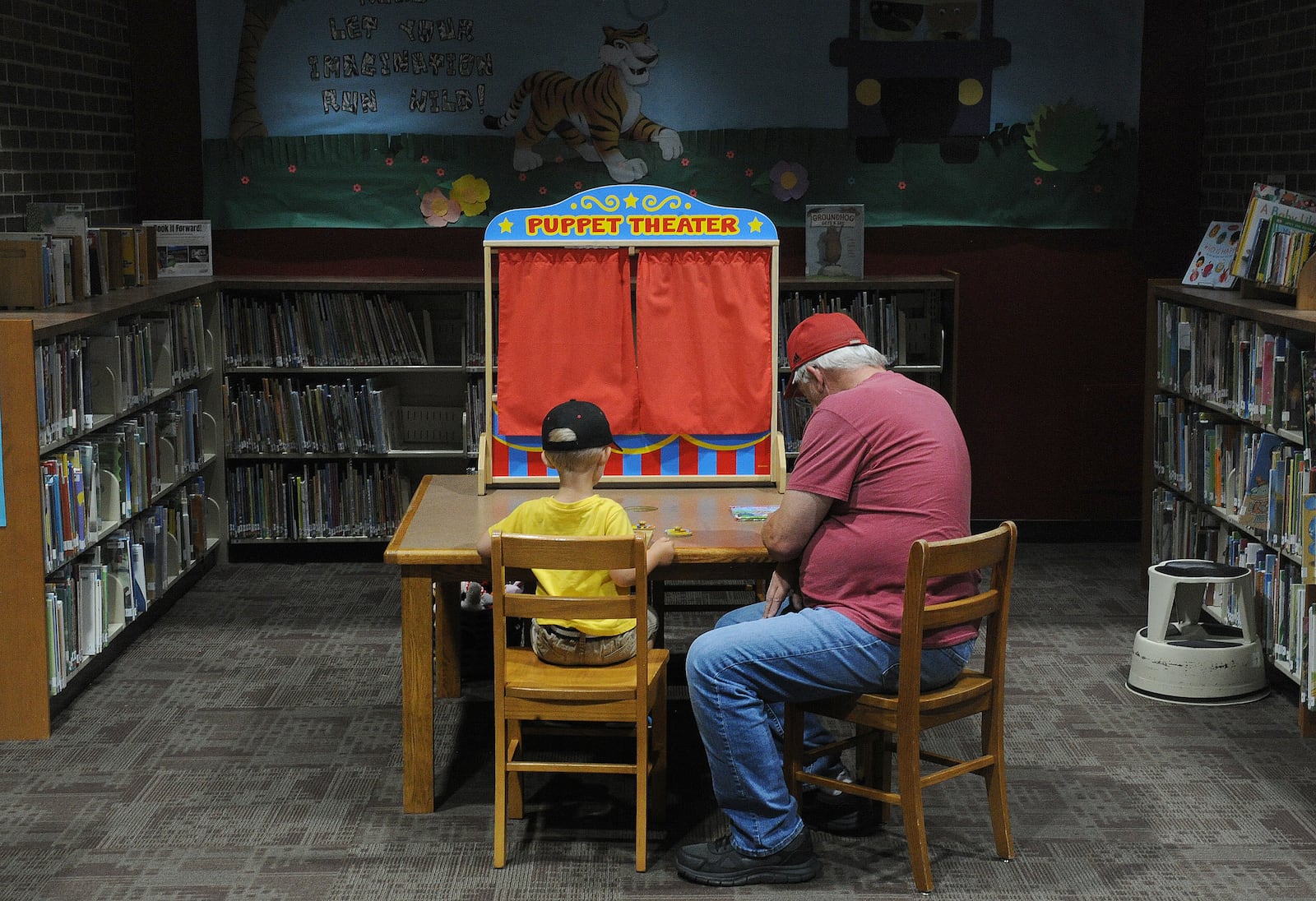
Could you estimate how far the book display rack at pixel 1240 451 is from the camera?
4.71m

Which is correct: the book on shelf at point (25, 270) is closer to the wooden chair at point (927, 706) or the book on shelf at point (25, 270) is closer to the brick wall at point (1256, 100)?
the wooden chair at point (927, 706)

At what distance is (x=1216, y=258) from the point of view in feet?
19.5

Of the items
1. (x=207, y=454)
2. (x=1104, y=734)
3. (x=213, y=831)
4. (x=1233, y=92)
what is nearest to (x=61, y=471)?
(x=213, y=831)

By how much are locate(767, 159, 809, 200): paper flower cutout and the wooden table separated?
285 centimetres

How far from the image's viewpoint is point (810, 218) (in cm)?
692

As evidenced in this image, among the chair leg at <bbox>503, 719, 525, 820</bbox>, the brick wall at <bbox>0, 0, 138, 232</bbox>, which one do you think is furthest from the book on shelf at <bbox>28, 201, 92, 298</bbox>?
the chair leg at <bbox>503, 719, 525, 820</bbox>

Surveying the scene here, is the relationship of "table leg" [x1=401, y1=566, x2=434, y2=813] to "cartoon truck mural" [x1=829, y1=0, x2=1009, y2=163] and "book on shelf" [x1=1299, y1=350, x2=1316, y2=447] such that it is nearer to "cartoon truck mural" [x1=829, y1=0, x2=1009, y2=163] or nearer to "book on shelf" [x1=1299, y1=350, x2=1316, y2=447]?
"book on shelf" [x1=1299, y1=350, x2=1316, y2=447]

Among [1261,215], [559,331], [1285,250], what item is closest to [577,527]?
[559,331]

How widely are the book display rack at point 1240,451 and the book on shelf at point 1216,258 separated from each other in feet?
0.31

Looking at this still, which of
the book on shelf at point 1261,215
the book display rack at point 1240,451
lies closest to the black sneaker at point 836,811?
the book display rack at point 1240,451

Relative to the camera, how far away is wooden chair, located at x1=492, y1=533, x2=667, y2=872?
3.40 meters

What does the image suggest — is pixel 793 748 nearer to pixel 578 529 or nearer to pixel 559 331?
pixel 578 529

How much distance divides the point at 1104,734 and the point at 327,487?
12.3 ft

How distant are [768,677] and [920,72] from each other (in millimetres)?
4244
